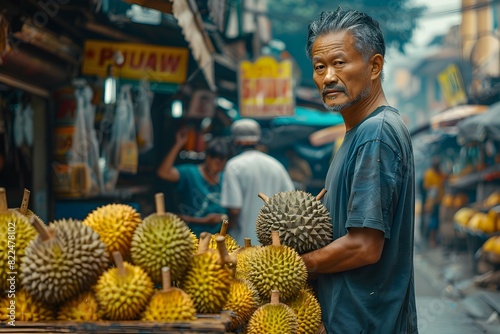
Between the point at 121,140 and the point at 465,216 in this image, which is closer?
the point at 121,140

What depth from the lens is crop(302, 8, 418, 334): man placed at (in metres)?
2.40

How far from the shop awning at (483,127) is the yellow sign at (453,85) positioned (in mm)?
8718

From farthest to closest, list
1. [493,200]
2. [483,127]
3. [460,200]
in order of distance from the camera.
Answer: [460,200] → [493,200] → [483,127]

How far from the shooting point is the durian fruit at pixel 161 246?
6.81ft

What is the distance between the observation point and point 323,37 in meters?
2.65

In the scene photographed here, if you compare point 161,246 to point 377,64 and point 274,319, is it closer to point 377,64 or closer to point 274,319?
point 274,319

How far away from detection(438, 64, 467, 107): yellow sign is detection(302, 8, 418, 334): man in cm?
1785

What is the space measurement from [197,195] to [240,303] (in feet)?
17.0

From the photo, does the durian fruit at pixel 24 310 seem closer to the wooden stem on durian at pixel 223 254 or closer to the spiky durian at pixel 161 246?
the spiky durian at pixel 161 246

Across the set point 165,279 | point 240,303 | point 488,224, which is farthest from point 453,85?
point 165,279

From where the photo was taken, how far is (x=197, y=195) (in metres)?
7.42

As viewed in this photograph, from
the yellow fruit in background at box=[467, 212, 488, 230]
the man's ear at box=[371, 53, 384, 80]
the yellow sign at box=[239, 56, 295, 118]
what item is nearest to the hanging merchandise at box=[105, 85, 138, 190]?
the yellow sign at box=[239, 56, 295, 118]

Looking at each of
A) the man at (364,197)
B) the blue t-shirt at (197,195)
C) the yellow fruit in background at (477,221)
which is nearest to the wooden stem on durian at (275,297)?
the man at (364,197)

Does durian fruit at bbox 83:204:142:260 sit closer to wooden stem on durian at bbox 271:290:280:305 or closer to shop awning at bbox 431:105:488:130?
wooden stem on durian at bbox 271:290:280:305
